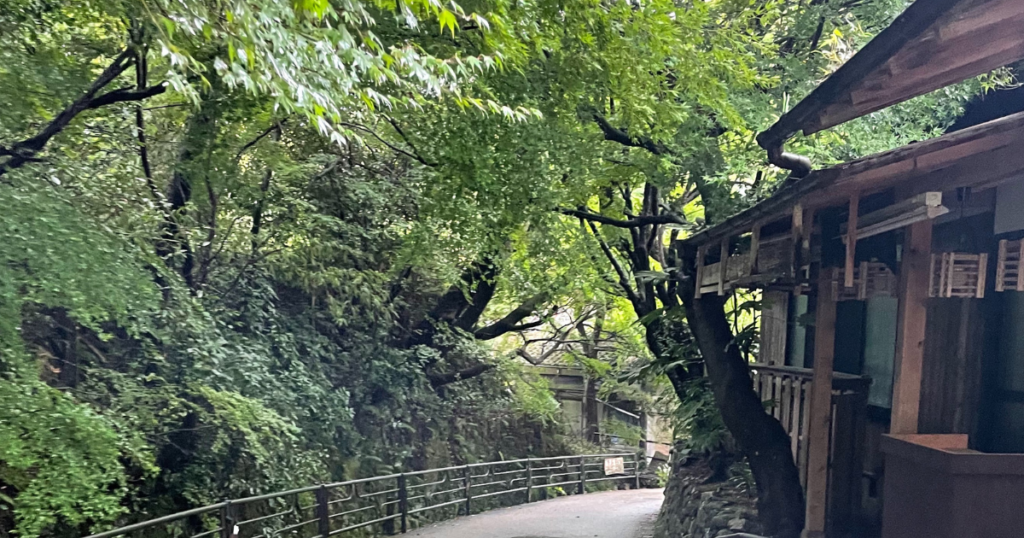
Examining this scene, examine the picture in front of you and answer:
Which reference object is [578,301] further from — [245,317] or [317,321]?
[245,317]

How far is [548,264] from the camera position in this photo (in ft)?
43.2

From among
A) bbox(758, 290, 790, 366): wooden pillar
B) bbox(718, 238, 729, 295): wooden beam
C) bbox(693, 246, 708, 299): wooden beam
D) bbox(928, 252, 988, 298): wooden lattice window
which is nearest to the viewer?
bbox(928, 252, 988, 298): wooden lattice window

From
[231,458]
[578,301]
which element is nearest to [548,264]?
[578,301]

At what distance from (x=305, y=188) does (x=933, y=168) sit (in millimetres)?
9147

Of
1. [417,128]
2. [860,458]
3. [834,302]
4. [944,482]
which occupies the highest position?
[417,128]

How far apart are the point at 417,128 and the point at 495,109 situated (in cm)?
298

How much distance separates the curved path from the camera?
11.8 m

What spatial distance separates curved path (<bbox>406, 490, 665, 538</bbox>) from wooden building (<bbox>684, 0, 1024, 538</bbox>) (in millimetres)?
5987

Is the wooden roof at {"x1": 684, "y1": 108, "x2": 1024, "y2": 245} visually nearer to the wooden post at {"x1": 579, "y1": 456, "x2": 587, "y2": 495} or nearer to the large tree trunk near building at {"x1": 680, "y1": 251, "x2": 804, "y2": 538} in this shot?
the large tree trunk near building at {"x1": 680, "y1": 251, "x2": 804, "y2": 538}

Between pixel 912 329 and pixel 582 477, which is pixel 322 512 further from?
pixel 582 477

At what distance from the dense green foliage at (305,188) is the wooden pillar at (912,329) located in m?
2.89

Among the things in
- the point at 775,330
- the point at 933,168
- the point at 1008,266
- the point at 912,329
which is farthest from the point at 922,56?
the point at 775,330

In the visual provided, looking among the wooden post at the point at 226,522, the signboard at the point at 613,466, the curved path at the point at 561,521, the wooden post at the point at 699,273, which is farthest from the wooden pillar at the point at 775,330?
the signboard at the point at 613,466

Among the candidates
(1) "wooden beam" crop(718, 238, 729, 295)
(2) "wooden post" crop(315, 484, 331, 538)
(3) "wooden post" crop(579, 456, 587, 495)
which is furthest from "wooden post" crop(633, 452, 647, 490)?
(1) "wooden beam" crop(718, 238, 729, 295)
